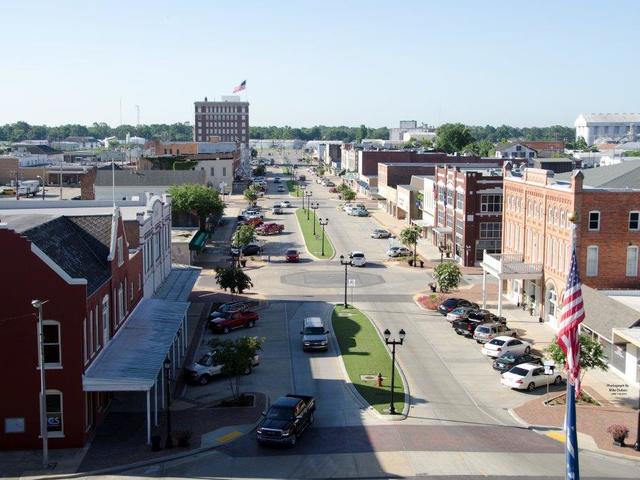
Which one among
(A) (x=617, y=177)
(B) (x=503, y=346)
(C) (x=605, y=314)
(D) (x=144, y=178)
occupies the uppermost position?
(A) (x=617, y=177)

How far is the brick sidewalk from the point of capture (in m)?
33.4

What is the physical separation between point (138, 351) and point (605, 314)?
25062 mm

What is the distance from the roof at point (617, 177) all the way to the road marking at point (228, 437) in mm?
31009

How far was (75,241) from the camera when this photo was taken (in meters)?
37.3

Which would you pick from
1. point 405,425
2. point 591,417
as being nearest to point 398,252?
point 591,417

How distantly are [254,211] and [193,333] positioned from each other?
7545 cm

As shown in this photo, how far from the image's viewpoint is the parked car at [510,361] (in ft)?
141

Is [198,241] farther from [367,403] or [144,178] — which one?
[367,403]

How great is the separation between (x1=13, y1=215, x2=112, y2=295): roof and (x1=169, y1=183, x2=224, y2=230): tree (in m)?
52.9

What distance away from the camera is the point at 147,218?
161 ft

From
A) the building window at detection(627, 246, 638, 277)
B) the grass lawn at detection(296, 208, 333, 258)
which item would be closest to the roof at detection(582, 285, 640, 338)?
the building window at detection(627, 246, 638, 277)

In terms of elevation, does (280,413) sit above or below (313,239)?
above

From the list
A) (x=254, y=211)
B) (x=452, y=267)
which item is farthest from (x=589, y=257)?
(x=254, y=211)

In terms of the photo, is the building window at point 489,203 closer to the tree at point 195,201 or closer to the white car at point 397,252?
the white car at point 397,252
